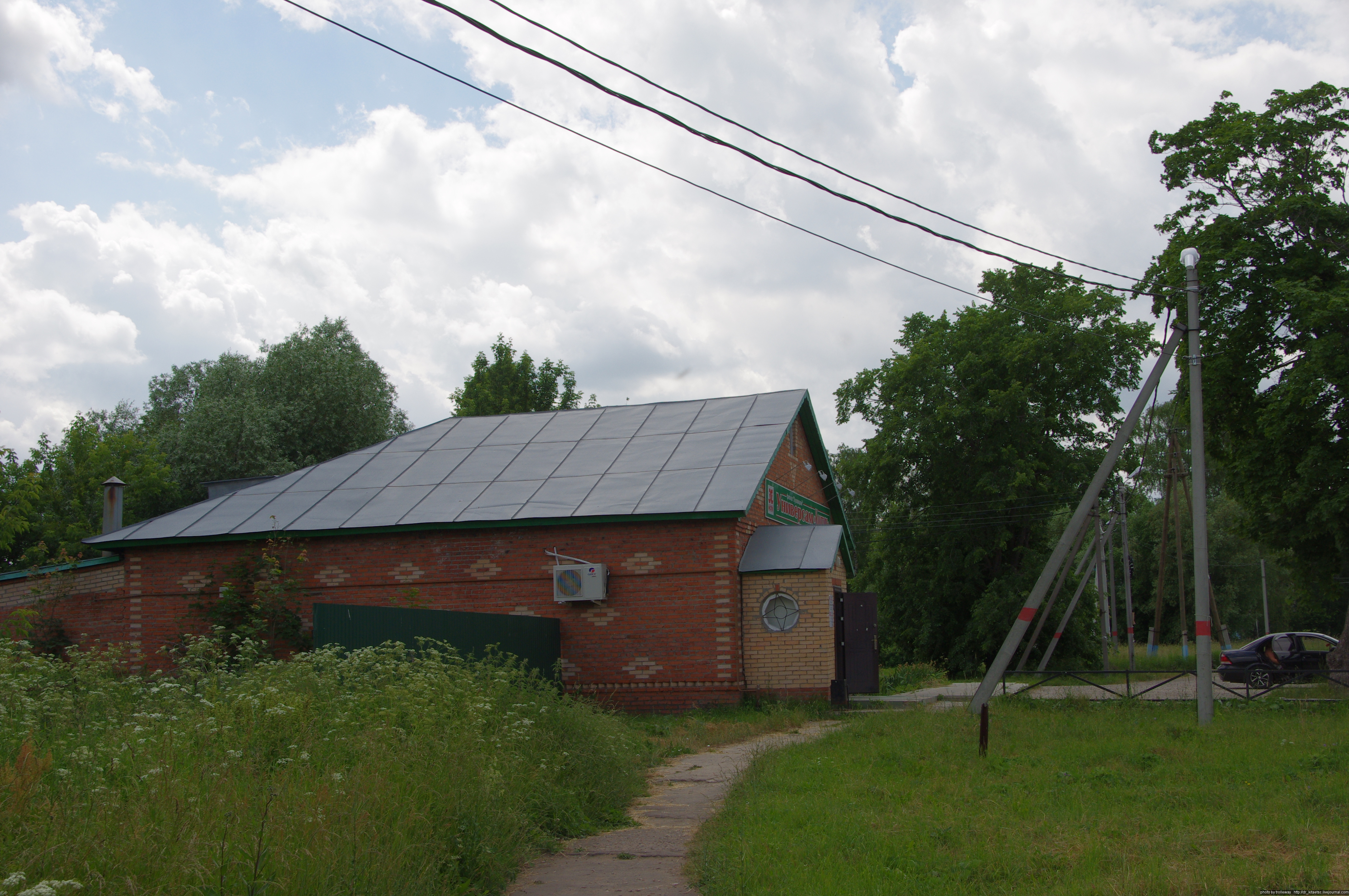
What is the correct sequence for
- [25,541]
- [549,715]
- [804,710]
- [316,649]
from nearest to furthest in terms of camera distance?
1. [549,715]
2. [316,649]
3. [804,710]
4. [25,541]

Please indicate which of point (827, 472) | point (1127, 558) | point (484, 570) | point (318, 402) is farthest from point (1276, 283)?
point (318, 402)

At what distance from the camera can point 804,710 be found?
52.9ft

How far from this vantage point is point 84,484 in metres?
37.5

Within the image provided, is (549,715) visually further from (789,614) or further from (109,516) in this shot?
(109,516)

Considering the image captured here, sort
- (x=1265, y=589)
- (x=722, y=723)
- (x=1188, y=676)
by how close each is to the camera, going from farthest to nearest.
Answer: (x=1265, y=589)
(x=1188, y=676)
(x=722, y=723)

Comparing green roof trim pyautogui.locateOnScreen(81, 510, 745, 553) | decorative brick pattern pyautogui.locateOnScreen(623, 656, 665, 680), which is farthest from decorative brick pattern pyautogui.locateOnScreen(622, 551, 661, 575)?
decorative brick pattern pyautogui.locateOnScreen(623, 656, 665, 680)

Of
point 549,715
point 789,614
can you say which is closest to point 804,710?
point 789,614

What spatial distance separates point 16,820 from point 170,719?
1.86m

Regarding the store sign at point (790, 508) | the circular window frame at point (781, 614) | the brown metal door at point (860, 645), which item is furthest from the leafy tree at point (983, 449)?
the circular window frame at point (781, 614)

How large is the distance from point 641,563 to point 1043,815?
10.5 m

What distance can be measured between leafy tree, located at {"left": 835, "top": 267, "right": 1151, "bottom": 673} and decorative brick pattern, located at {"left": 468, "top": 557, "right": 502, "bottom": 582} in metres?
17.7

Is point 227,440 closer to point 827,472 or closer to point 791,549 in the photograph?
point 827,472

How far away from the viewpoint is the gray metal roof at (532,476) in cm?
1794

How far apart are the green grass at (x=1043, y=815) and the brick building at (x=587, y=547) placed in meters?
4.85
